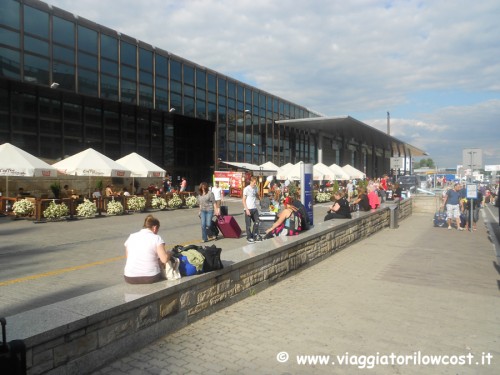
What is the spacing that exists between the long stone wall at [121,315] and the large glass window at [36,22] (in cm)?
1748

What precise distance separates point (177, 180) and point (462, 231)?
63.0ft

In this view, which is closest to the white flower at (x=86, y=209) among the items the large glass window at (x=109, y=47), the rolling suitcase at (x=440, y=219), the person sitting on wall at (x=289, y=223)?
the person sitting on wall at (x=289, y=223)

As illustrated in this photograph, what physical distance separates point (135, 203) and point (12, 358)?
1604cm

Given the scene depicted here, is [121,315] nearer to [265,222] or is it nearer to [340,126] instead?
[265,222]

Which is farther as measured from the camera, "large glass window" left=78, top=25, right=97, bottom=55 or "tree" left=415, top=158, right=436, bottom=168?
"tree" left=415, top=158, right=436, bottom=168

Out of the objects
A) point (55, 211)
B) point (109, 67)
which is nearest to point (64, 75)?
point (109, 67)

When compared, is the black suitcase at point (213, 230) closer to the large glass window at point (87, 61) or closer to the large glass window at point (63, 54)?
the large glass window at point (63, 54)

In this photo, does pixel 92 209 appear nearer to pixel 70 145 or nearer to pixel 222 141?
pixel 70 145

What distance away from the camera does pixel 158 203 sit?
19422mm

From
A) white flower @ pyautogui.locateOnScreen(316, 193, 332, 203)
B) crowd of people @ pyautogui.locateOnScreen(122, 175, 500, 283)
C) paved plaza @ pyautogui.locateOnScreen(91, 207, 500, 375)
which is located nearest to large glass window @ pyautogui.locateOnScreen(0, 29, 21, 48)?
crowd of people @ pyautogui.locateOnScreen(122, 175, 500, 283)

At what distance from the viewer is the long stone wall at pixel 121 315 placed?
313 centimetres

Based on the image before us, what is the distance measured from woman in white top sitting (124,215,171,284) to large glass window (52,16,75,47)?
18.3 m

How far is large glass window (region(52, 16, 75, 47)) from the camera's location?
19.7 m

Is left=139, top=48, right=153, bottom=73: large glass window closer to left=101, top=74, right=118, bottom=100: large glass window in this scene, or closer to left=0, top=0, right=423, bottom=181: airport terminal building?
left=0, top=0, right=423, bottom=181: airport terminal building
